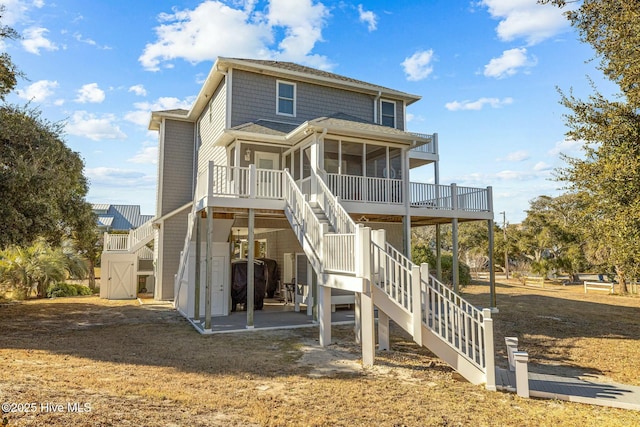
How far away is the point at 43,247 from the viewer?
63.3 feet

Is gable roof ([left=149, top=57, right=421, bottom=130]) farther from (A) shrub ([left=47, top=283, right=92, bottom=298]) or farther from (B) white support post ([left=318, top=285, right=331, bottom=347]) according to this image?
(B) white support post ([left=318, top=285, right=331, bottom=347])

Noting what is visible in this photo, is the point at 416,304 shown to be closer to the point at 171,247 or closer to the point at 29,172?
the point at 29,172

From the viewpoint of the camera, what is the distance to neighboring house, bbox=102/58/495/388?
25.4 feet

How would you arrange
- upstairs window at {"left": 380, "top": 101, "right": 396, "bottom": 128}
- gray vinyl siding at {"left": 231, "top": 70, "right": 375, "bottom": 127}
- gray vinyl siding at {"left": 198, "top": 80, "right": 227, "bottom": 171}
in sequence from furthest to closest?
upstairs window at {"left": 380, "top": 101, "right": 396, "bottom": 128}
gray vinyl siding at {"left": 198, "top": 80, "right": 227, "bottom": 171}
gray vinyl siding at {"left": 231, "top": 70, "right": 375, "bottom": 127}

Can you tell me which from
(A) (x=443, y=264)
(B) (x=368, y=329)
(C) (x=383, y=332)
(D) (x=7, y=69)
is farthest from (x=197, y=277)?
(A) (x=443, y=264)

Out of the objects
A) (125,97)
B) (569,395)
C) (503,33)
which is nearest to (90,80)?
(125,97)

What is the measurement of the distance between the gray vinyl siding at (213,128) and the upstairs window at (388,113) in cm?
714

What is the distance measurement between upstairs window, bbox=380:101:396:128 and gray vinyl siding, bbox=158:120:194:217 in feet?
31.5

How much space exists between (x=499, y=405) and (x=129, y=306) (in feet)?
48.0

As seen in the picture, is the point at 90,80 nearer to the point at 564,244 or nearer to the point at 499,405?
the point at 499,405

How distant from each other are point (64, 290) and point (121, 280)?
3.51 m

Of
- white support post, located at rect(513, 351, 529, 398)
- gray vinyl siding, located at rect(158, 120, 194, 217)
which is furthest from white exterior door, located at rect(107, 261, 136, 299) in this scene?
white support post, located at rect(513, 351, 529, 398)

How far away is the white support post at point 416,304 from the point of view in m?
7.05

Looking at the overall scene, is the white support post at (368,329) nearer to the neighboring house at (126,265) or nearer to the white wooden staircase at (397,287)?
the white wooden staircase at (397,287)
